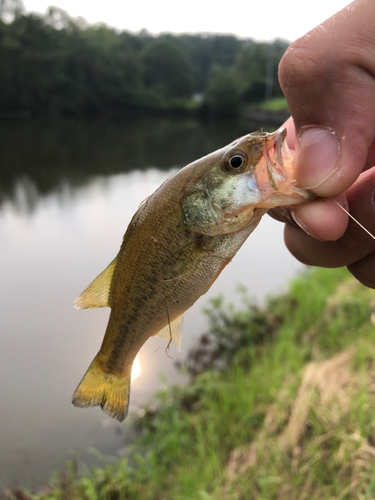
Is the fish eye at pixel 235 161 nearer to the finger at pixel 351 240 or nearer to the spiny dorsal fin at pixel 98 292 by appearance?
the finger at pixel 351 240

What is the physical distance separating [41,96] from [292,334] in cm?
6609

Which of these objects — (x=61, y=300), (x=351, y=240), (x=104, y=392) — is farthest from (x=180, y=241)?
(x=61, y=300)

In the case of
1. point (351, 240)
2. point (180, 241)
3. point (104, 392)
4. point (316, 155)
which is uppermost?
point (316, 155)

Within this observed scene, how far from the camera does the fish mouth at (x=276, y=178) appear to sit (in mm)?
1832

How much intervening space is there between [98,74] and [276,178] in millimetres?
77722

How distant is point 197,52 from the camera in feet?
369

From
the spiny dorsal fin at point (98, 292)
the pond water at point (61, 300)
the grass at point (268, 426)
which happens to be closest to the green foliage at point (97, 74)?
the pond water at point (61, 300)

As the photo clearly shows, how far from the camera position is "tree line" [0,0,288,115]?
6175 centimetres

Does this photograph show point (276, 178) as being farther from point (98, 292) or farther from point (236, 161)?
point (98, 292)

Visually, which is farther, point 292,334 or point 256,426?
point 292,334

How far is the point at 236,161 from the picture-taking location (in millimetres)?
1938

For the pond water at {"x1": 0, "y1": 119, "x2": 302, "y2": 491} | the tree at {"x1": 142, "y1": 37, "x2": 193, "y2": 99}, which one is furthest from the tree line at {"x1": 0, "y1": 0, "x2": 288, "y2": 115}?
the pond water at {"x1": 0, "y1": 119, "x2": 302, "y2": 491}

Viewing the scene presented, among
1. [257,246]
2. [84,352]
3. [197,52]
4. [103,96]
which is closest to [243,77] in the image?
[103,96]

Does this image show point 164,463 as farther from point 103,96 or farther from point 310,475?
point 103,96
